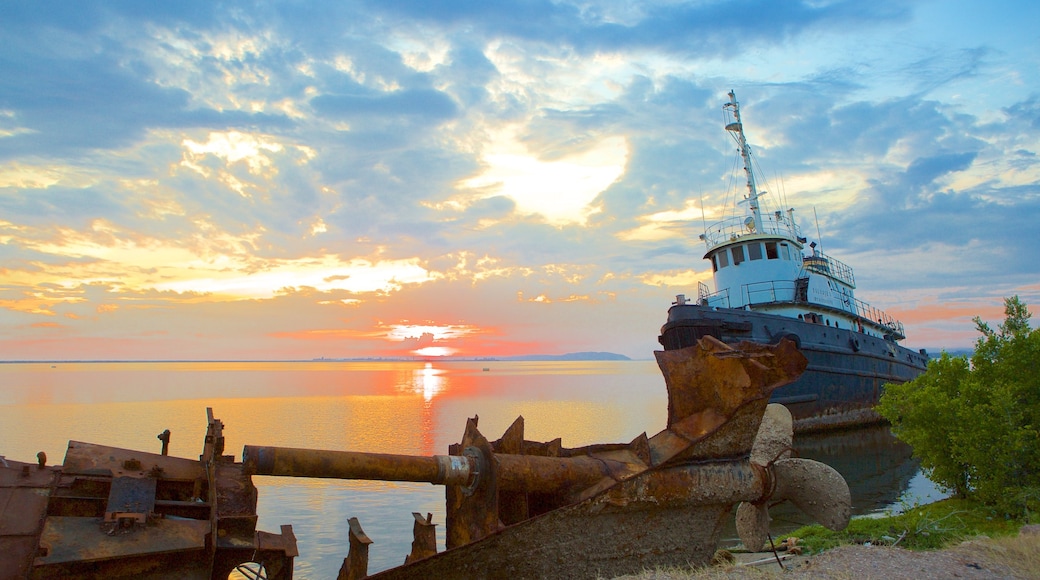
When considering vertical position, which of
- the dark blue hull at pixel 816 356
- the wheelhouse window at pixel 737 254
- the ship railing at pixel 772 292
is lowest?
the dark blue hull at pixel 816 356

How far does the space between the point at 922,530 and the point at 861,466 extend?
41.0 ft

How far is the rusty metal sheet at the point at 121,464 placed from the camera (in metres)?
4.28

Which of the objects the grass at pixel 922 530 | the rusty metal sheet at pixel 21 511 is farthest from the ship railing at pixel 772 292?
the rusty metal sheet at pixel 21 511

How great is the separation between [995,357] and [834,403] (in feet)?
46.6

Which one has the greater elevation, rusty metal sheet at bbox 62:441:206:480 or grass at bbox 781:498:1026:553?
rusty metal sheet at bbox 62:441:206:480

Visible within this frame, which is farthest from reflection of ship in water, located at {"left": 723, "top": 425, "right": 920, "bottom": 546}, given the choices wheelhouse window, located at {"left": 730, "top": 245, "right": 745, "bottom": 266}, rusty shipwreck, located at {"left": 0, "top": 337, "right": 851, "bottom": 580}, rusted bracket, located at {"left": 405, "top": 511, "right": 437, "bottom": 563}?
wheelhouse window, located at {"left": 730, "top": 245, "right": 745, "bottom": 266}

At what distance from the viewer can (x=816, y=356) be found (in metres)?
22.7

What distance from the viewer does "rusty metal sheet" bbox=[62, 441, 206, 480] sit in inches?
169

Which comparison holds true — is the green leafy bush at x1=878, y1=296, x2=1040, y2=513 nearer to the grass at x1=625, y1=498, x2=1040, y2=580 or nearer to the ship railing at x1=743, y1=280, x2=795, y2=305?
the grass at x1=625, y1=498, x2=1040, y2=580

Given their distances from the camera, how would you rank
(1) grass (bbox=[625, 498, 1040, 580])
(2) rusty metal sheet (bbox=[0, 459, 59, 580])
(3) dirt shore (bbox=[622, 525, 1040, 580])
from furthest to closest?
(3) dirt shore (bbox=[622, 525, 1040, 580]), (1) grass (bbox=[625, 498, 1040, 580]), (2) rusty metal sheet (bbox=[0, 459, 59, 580])

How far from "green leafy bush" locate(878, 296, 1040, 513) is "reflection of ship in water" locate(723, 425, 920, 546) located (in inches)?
109

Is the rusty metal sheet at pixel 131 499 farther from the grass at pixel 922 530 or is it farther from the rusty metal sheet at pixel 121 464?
the grass at pixel 922 530

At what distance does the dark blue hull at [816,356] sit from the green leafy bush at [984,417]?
9.24 m

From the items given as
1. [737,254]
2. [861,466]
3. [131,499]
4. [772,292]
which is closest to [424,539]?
[131,499]
